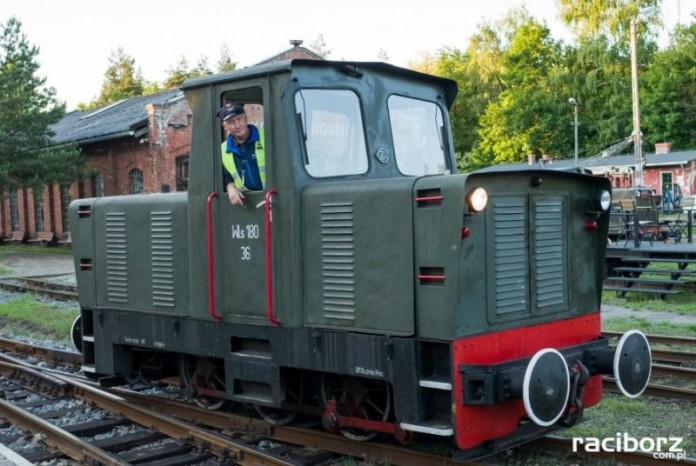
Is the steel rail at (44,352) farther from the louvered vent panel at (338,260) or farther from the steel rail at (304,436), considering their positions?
the louvered vent panel at (338,260)

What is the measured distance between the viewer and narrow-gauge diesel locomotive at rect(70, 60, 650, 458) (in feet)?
16.5

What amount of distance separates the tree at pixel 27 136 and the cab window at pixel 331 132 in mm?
24981

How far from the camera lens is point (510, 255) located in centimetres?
536

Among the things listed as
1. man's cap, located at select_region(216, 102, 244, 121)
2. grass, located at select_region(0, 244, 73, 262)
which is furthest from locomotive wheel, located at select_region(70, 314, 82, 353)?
grass, located at select_region(0, 244, 73, 262)

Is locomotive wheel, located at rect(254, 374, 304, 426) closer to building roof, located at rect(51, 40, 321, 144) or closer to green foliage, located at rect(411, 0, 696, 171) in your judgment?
building roof, located at rect(51, 40, 321, 144)

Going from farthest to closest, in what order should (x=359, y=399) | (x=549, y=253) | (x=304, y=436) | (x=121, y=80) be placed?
1. (x=121, y=80)
2. (x=304, y=436)
3. (x=359, y=399)
4. (x=549, y=253)

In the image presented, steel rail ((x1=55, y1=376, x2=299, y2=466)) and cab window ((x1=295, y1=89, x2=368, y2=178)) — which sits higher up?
cab window ((x1=295, y1=89, x2=368, y2=178))

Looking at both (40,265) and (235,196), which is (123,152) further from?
(235,196)

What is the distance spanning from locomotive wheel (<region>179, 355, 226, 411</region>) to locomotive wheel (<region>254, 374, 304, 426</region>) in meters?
0.38

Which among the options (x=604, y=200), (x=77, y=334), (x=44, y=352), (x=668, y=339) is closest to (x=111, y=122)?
(x=44, y=352)

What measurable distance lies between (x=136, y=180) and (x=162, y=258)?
2430cm

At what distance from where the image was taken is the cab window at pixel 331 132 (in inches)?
228

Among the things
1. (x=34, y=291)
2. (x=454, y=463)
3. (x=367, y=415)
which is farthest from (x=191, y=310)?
(x=34, y=291)

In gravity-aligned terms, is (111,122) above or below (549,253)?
above
